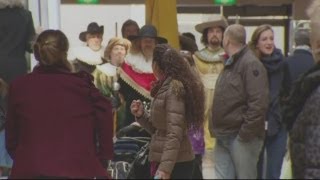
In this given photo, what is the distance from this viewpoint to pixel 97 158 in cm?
426

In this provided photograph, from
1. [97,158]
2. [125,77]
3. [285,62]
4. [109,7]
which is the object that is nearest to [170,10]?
[125,77]

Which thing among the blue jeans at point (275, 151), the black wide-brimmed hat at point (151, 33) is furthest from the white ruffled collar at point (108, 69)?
the blue jeans at point (275, 151)

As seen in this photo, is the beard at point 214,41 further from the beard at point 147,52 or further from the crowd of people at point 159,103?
the beard at point 147,52

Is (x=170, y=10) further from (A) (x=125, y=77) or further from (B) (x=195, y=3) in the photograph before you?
(B) (x=195, y=3)

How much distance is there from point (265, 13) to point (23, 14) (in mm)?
10356

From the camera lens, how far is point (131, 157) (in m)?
6.03

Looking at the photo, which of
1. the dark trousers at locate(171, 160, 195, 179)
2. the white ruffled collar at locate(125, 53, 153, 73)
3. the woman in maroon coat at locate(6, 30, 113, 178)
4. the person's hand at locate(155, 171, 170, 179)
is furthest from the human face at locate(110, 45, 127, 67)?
the woman in maroon coat at locate(6, 30, 113, 178)

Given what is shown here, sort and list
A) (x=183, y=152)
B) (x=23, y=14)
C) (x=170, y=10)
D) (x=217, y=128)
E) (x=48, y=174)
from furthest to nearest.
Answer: (x=170, y=10) → (x=217, y=128) → (x=23, y=14) → (x=183, y=152) → (x=48, y=174)

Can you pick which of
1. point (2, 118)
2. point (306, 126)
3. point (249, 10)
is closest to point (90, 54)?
point (2, 118)

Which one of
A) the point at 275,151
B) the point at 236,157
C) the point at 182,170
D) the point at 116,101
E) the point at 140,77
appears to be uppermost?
the point at 140,77

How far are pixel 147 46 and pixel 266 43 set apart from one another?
1.14m

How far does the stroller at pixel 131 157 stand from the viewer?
5.75 m

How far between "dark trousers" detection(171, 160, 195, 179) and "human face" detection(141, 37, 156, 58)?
5.64 ft

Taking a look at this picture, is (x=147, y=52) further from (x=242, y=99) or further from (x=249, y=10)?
(x=249, y=10)
